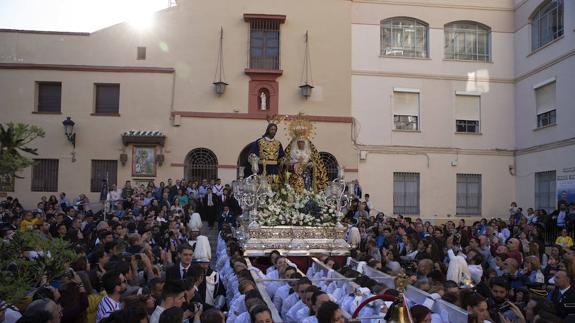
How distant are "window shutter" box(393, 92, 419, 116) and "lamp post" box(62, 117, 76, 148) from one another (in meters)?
13.9

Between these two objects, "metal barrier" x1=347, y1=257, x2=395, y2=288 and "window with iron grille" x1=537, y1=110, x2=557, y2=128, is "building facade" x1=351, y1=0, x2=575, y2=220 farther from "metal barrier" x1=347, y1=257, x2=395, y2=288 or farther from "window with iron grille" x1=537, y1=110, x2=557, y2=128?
"metal barrier" x1=347, y1=257, x2=395, y2=288

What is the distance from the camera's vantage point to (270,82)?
85.2ft

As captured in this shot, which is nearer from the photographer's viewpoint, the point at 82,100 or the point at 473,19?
the point at 82,100

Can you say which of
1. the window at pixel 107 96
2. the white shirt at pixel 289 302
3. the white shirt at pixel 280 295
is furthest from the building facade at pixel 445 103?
the white shirt at pixel 289 302

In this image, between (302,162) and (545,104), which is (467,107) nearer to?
(545,104)

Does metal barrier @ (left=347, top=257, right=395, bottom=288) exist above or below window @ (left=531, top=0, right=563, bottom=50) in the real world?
below

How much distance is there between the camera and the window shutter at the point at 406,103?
26906mm

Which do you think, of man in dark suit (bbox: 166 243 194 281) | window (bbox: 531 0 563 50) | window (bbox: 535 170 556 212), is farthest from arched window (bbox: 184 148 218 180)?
man in dark suit (bbox: 166 243 194 281)

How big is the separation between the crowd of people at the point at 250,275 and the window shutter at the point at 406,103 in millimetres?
8229

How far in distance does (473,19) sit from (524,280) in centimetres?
2006

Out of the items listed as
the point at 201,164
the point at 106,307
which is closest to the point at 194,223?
the point at 201,164

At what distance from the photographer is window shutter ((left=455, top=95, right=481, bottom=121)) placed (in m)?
27.2

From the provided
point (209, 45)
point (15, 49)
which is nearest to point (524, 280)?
point (209, 45)

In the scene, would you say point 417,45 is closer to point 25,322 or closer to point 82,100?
point 82,100
